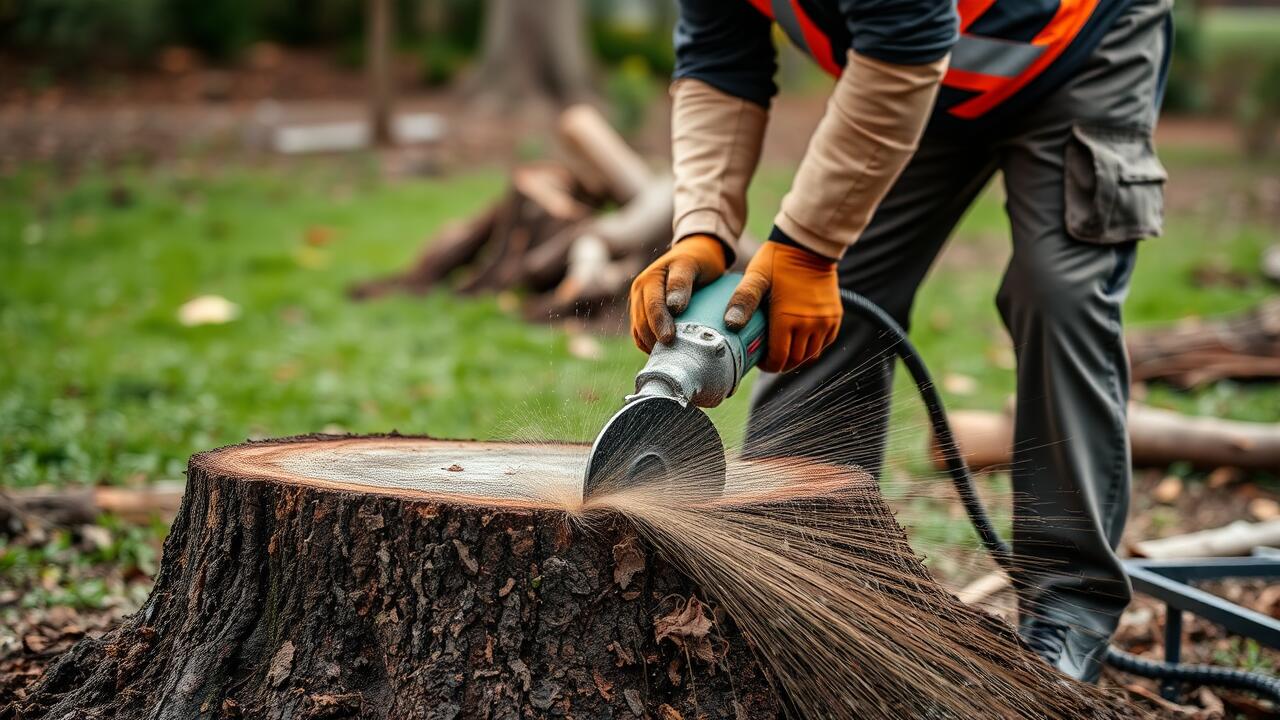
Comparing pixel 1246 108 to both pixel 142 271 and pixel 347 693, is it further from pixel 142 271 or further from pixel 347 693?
pixel 347 693

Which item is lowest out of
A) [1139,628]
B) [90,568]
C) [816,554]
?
[1139,628]

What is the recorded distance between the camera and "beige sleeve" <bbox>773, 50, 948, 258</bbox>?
1931 millimetres

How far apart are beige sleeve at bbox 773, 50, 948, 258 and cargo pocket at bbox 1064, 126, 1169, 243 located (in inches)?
15.6

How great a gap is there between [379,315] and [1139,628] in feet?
12.6

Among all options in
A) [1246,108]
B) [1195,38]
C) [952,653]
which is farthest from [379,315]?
[1195,38]

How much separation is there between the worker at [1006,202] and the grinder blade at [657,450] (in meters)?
0.18

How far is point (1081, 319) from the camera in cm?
218

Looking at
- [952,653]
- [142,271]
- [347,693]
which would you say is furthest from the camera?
[142,271]

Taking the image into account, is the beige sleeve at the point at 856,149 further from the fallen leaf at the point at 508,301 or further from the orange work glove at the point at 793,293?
the fallen leaf at the point at 508,301

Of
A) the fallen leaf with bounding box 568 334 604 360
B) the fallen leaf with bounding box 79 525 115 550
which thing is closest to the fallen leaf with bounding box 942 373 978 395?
the fallen leaf with bounding box 568 334 604 360

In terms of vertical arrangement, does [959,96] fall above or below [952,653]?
above

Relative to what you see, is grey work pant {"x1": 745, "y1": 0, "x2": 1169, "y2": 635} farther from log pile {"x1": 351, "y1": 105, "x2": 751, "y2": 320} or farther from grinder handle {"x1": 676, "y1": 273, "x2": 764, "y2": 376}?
log pile {"x1": 351, "y1": 105, "x2": 751, "y2": 320}

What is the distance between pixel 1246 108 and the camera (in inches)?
456

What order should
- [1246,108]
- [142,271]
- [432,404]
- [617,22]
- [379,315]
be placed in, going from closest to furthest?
1. [432,404]
2. [379,315]
3. [142,271]
4. [1246,108]
5. [617,22]
